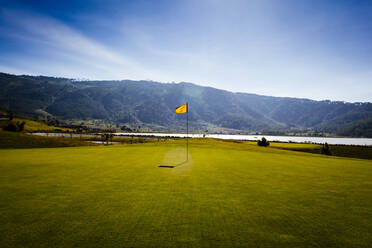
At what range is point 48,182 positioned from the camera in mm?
11609

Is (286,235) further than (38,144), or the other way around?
(38,144)

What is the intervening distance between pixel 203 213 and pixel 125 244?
297 cm

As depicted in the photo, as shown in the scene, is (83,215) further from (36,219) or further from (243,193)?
(243,193)

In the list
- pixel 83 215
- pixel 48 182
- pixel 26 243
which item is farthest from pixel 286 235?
pixel 48 182

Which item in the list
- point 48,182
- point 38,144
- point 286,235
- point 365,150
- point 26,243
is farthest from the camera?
point 365,150

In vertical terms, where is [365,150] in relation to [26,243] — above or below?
below

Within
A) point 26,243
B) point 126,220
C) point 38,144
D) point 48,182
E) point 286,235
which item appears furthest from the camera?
point 38,144

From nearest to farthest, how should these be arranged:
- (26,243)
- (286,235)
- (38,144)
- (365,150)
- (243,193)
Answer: (26,243), (286,235), (243,193), (38,144), (365,150)

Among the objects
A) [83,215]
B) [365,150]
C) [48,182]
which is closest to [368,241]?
[83,215]

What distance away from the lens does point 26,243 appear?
5.34 m

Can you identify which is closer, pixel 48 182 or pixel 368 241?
pixel 368 241

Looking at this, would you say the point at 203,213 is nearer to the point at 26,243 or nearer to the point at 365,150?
the point at 26,243

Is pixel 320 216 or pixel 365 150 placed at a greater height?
pixel 320 216

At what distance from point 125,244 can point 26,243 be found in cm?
240
